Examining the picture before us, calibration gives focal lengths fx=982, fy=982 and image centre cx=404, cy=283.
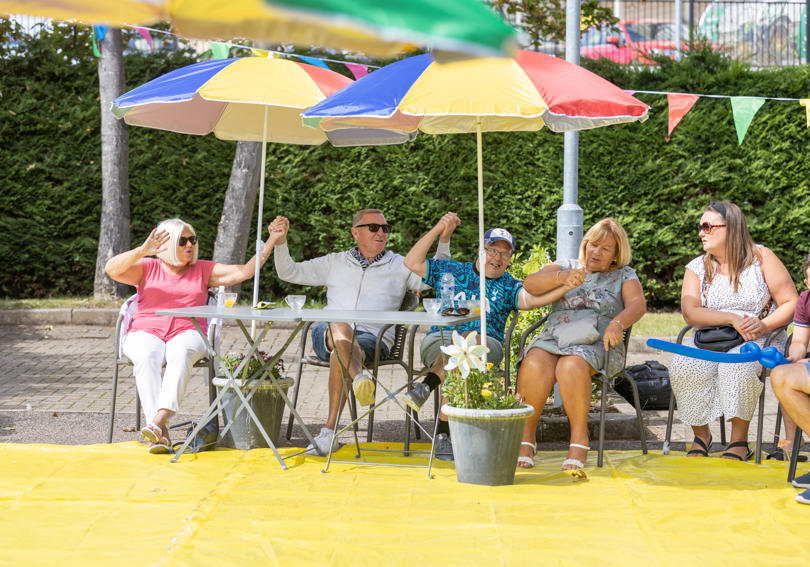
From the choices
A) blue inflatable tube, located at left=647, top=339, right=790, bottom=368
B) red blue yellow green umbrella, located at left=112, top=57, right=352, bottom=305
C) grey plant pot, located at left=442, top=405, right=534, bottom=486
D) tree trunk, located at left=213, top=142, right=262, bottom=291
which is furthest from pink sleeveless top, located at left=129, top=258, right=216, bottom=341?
tree trunk, located at left=213, top=142, right=262, bottom=291

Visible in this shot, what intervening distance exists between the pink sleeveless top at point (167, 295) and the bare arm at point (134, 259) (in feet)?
0.26

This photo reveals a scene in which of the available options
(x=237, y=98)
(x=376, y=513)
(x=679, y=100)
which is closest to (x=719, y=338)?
(x=376, y=513)

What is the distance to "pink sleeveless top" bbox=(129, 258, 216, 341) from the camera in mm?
5398

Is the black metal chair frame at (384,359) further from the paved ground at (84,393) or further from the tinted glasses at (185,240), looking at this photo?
the tinted glasses at (185,240)

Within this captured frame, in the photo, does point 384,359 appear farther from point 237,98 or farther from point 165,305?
point 237,98

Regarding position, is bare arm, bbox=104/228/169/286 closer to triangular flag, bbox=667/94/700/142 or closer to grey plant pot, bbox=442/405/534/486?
grey plant pot, bbox=442/405/534/486

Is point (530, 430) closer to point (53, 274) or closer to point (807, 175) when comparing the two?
point (807, 175)

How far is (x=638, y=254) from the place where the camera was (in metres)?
11.2

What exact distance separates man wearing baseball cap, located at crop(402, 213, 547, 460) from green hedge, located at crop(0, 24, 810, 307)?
5.82m

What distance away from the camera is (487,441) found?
4.41 meters

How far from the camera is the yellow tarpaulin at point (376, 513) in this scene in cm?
350

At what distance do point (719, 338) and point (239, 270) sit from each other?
2.62 metres

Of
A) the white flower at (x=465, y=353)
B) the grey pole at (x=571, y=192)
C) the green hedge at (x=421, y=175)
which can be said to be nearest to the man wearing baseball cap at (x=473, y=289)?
the white flower at (x=465, y=353)

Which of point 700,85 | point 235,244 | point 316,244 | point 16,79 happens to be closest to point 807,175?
point 700,85
